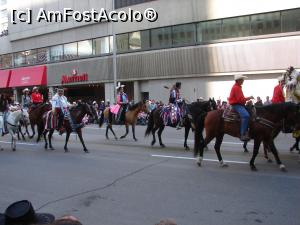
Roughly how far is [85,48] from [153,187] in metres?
35.9

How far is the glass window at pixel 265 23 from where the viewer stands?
99.5 feet

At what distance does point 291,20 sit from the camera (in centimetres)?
2970

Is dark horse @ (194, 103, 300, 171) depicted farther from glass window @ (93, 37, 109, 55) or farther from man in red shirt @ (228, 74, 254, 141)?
glass window @ (93, 37, 109, 55)

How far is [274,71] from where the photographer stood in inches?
1195

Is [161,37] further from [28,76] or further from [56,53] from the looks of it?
[28,76]

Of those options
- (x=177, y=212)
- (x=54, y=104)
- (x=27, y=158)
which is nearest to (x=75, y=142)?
(x=54, y=104)

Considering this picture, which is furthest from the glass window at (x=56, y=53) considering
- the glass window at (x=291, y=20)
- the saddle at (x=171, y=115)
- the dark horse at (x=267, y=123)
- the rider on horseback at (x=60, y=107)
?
the dark horse at (x=267, y=123)

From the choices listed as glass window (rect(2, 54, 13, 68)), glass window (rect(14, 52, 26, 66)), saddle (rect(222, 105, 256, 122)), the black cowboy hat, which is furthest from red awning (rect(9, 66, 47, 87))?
the black cowboy hat

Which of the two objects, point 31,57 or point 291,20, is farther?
point 31,57

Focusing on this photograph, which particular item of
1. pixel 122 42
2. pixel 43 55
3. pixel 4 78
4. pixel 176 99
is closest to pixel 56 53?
pixel 43 55

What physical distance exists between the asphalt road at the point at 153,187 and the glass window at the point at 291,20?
16.7 m

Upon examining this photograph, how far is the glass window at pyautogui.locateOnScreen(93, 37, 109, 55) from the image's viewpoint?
41656mm

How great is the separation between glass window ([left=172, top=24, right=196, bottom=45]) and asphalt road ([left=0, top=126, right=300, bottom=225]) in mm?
21007

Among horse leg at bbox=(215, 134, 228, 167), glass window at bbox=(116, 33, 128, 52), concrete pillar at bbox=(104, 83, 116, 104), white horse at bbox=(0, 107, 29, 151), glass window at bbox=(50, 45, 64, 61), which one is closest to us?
horse leg at bbox=(215, 134, 228, 167)
